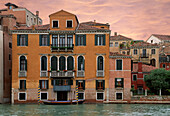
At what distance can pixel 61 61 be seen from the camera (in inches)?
1367

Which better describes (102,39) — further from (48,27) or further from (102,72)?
(48,27)

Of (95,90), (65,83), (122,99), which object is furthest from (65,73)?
(122,99)

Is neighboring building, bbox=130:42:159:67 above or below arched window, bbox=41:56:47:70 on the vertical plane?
above

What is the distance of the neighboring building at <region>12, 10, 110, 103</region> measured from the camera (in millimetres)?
34500

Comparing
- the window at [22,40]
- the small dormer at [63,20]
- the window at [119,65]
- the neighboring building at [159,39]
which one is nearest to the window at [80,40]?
the small dormer at [63,20]

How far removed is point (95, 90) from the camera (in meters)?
34.5

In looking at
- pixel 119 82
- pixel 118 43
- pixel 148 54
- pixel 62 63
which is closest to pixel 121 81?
pixel 119 82

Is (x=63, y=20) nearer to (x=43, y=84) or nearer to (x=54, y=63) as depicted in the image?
(x=54, y=63)

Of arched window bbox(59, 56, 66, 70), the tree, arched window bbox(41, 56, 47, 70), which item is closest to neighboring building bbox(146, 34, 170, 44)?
the tree

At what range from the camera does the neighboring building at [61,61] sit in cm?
3450

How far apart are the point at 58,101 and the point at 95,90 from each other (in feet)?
14.2

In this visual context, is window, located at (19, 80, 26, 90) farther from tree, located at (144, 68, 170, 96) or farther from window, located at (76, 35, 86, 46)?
tree, located at (144, 68, 170, 96)

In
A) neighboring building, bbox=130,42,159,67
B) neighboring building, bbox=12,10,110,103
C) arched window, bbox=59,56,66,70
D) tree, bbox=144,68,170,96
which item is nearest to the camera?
neighboring building, bbox=12,10,110,103

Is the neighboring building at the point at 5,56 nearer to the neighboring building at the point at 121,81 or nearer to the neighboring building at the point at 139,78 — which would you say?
the neighboring building at the point at 121,81
